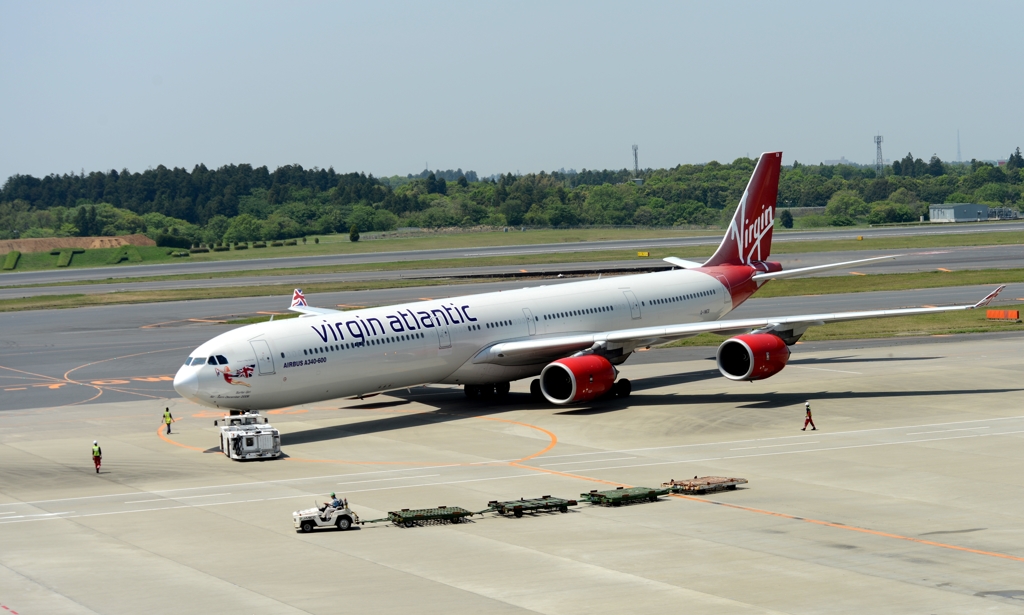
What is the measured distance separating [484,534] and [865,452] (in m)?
15.7

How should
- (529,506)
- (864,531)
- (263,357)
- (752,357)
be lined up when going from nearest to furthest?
(864,531)
(529,506)
(263,357)
(752,357)

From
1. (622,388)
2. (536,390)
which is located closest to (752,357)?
(622,388)

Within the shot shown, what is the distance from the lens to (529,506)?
32.1 m

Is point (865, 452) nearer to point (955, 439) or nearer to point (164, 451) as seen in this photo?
point (955, 439)

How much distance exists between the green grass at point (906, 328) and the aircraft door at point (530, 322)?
2009 centimetres

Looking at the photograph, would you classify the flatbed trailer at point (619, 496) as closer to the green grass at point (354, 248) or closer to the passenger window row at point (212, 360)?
the passenger window row at point (212, 360)

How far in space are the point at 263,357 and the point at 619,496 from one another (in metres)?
16.2

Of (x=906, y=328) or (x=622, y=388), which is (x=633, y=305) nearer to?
(x=622, y=388)

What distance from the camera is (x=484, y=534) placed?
30047 mm

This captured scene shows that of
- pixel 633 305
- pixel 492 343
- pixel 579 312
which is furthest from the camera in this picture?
pixel 633 305

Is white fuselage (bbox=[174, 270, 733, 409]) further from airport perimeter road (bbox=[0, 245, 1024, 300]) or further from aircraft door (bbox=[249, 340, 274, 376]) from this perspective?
airport perimeter road (bbox=[0, 245, 1024, 300])

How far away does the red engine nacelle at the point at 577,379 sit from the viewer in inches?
1881

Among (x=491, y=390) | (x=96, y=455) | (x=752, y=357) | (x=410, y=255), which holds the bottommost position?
(x=491, y=390)

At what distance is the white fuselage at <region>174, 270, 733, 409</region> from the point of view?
42738mm
